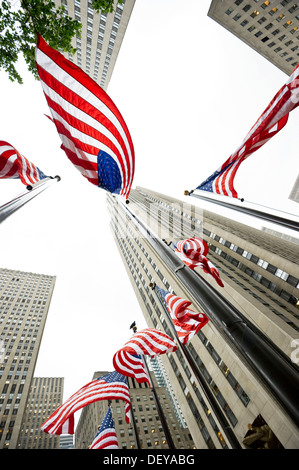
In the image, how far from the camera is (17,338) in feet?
251

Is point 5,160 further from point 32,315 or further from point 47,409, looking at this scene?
point 47,409

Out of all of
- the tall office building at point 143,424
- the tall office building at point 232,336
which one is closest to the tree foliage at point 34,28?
the tall office building at point 232,336

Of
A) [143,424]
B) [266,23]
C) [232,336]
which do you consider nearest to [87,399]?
[232,336]

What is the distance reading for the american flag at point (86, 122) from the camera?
6.02 m

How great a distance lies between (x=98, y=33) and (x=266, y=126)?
41.7 metres

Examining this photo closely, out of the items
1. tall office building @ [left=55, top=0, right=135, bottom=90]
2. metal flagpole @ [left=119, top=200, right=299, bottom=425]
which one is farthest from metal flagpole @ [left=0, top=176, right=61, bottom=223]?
tall office building @ [left=55, top=0, right=135, bottom=90]

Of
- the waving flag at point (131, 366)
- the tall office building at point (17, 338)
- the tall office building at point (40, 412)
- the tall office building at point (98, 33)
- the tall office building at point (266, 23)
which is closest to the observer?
the waving flag at point (131, 366)

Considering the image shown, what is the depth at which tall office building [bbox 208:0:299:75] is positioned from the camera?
3675 centimetres

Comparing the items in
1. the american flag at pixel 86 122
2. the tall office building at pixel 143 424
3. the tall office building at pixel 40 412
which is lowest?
the tall office building at pixel 40 412

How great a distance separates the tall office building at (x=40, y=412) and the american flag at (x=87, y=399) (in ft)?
303

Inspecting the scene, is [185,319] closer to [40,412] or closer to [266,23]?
[266,23]

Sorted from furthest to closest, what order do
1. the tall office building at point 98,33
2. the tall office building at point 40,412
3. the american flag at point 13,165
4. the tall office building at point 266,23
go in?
the tall office building at point 40,412 < the tall office building at point 266,23 < the tall office building at point 98,33 < the american flag at point 13,165

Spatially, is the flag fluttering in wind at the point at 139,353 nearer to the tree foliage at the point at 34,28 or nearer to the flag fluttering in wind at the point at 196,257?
the flag fluttering in wind at the point at 196,257

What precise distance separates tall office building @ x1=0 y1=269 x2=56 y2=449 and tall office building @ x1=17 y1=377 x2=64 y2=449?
17274mm
